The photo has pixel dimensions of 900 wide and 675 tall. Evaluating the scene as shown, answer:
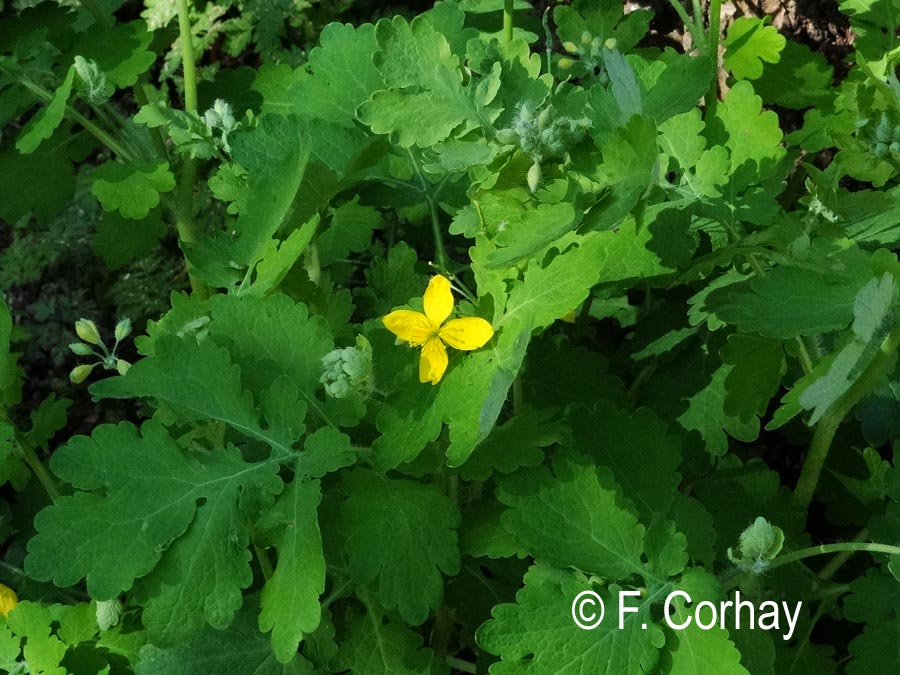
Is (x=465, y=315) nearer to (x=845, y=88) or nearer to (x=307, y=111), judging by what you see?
→ (x=307, y=111)

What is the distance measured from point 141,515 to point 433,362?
442mm

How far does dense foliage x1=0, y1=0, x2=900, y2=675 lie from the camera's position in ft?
3.93

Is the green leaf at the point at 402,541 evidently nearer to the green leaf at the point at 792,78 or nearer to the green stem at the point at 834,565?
the green stem at the point at 834,565

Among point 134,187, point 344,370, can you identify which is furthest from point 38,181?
point 344,370

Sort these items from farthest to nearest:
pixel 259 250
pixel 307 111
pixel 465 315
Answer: pixel 307 111 < pixel 259 250 < pixel 465 315

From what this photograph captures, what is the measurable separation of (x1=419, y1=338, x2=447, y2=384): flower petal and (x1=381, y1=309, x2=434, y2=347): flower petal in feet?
0.04

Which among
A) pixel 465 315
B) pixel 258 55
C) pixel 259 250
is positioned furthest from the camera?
pixel 258 55

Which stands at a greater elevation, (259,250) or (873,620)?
(259,250)

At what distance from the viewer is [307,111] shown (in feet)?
5.56

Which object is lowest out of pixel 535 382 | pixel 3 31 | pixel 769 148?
pixel 535 382

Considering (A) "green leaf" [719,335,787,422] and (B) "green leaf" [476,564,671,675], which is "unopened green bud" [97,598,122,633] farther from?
(A) "green leaf" [719,335,787,422]

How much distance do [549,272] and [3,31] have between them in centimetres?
146

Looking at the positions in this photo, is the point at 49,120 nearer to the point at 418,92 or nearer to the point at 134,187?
the point at 134,187

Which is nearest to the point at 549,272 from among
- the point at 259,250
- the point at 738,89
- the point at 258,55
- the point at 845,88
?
the point at 259,250
